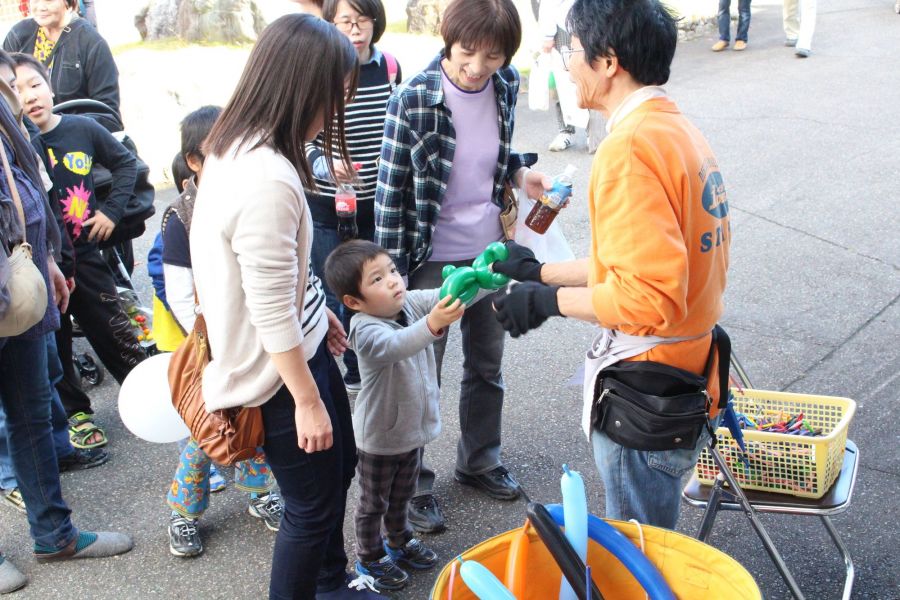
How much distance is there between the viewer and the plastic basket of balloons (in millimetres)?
1938

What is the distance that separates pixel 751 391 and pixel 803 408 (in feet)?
0.58

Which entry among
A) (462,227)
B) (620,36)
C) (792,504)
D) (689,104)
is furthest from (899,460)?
(689,104)

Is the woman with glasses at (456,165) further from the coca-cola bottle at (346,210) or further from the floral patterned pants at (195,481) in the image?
the floral patterned pants at (195,481)

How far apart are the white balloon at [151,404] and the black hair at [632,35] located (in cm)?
187

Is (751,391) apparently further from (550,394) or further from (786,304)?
(786,304)

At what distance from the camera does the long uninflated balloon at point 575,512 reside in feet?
6.47

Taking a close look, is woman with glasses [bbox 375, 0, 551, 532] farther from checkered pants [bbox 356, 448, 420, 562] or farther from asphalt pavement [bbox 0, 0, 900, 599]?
asphalt pavement [bbox 0, 0, 900, 599]

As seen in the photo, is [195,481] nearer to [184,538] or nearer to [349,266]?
[184,538]

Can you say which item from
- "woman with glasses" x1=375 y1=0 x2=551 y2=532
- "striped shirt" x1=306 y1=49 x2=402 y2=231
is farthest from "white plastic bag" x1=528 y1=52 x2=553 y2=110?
"woman with glasses" x1=375 y1=0 x2=551 y2=532

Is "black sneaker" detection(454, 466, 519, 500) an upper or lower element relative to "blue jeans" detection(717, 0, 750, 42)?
lower

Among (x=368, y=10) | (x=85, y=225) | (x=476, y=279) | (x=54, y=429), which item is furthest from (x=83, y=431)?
(x=476, y=279)

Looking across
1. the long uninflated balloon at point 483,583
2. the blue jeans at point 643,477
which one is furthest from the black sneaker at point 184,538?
the long uninflated balloon at point 483,583

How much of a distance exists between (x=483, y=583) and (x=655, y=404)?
64 cm

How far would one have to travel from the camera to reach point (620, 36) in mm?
2070
